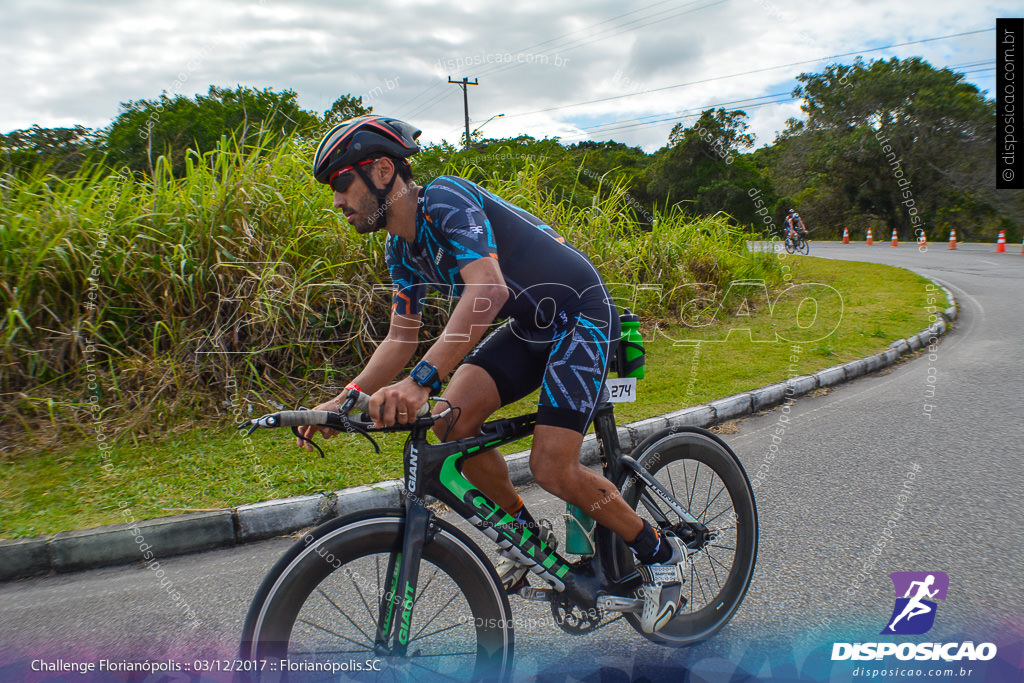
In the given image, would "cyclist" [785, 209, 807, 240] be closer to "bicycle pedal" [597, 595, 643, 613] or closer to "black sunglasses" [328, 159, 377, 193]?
"bicycle pedal" [597, 595, 643, 613]

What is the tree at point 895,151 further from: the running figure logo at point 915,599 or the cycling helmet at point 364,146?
the cycling helmet at point 364,146

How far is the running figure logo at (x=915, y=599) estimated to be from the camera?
8.70 feet

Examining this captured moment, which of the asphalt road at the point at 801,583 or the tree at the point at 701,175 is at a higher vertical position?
the tree at the point at 701,175

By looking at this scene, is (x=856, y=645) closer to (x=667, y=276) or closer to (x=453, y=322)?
(x=453, y=322)

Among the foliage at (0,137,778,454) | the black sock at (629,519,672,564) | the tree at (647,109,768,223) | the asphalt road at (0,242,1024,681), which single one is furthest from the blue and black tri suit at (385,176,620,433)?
the tree at (647,109,768,223)

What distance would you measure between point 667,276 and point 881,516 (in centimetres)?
632

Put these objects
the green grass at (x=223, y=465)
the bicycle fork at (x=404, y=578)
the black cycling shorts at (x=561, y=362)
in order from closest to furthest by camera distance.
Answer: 1. the bicycle fork at (x=404, y=578)
2. the black cycling shorts at (x=561, y=362)
3. the green grass at (x=223, y=465)

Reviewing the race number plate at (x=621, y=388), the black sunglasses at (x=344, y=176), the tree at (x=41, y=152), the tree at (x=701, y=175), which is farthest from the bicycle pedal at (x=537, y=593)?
the tree at (x=701, y=175)

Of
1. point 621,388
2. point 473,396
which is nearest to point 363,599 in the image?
point 473,396

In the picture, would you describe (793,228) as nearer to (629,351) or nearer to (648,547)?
(629,351)

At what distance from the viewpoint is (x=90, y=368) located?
5.19 metres

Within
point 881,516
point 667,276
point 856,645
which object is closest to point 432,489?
point 856,645

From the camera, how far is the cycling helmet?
2.05 m

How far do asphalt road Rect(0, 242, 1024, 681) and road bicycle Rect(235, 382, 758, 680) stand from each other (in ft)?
0.54
